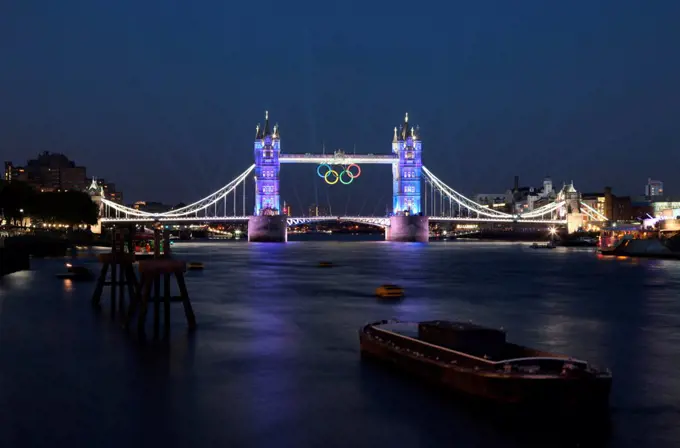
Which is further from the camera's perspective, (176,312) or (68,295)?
(68,295)

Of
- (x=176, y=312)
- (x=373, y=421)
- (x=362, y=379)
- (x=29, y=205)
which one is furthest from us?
(x=29, y=205)

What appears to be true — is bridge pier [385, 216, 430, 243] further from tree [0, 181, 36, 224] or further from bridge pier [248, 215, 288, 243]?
tree [0, 181, 36, 224]

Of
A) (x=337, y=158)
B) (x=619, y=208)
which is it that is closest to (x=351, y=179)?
(x=337, y=158)

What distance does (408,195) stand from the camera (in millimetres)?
149625

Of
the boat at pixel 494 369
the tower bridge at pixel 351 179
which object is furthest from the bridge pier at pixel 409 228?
the boat at pixel 494 369

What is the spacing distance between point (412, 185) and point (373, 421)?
13684cm

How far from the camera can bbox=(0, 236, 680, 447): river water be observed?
13586mm

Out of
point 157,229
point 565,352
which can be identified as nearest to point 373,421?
point 565,352

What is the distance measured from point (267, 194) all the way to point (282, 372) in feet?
421

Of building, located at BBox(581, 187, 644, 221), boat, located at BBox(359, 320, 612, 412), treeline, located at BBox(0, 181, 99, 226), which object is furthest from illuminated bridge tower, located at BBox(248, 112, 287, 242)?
boat, located at BBox(359, 320, 612, 412)

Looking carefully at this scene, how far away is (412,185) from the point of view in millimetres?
150250

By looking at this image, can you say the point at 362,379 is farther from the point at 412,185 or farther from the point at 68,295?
the point at 412,185

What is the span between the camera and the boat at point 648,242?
90.1 m

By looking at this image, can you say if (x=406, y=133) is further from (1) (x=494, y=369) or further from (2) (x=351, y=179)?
(1) (x=494, y=369)
